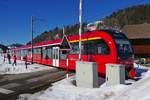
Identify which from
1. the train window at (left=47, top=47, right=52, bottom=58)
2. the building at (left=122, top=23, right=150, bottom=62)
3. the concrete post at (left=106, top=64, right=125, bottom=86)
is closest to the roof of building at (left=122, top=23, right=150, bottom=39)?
the building at (left=122, top=23, right=150, bottom=62)

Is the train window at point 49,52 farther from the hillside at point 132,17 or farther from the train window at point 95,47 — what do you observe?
the hillside at point 132,17

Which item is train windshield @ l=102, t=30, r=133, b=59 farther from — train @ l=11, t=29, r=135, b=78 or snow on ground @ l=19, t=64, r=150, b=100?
snow on ground @ l=19, t=64, r=150, b=100

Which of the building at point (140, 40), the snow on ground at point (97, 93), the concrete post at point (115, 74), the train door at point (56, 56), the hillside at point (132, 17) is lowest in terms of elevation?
the snow on ground at point (97, 93)

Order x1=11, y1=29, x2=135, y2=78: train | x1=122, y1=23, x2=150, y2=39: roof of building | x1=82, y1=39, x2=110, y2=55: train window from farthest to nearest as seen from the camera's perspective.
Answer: x1=122, y1=23, x2=150, y2=39: roof of building → x1=82, y1=39, x2=110, y2=55: train window → x1=11, y1=29, x2=135, y2=78: train

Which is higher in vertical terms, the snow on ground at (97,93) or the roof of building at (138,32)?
the roof of building at (138,32)

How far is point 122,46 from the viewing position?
A: 59.7ft

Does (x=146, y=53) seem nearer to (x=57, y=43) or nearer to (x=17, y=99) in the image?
(x=57, y=43)

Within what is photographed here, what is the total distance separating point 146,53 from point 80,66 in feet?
128

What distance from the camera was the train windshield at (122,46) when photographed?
17.7 metres

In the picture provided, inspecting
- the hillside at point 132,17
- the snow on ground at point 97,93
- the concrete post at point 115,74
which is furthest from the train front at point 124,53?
the hillside at point 132,17

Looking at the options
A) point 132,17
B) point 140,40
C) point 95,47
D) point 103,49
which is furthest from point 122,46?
point 132,17

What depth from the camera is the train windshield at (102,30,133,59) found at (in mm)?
17681

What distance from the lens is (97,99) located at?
1084 cm

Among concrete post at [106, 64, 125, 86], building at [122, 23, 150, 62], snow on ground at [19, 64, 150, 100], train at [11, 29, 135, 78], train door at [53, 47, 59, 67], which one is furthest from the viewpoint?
building at [122, 23, 150, 62]
